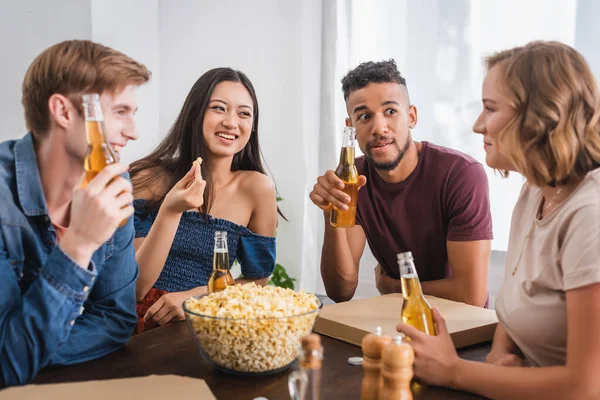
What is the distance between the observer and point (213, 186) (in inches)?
88.5

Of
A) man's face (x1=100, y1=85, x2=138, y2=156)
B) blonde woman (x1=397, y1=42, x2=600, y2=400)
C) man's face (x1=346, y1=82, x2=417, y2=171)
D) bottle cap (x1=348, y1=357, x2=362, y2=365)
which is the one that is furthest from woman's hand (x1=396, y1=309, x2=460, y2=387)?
man's face (x1=346, y1=82, x2=417, y2=171)

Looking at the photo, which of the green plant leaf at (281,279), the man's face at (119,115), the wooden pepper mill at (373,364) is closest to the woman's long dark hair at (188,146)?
the man's face at (119,115)

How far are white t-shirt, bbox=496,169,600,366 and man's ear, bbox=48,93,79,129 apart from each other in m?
0.95

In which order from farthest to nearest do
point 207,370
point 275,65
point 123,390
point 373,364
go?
point 275,65
point 207,370
point 123,390
point 373,364

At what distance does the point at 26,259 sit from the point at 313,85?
2739mm

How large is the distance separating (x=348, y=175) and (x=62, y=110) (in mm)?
815

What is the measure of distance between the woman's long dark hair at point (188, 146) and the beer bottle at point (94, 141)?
1.09 metres

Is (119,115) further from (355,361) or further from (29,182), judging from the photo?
(355,361)

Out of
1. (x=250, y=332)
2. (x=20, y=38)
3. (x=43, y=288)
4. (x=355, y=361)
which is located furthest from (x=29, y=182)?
(x=20, y=38)

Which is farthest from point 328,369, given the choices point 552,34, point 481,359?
point 552,34

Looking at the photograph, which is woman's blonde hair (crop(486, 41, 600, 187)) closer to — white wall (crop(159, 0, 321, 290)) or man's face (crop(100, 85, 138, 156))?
man's face (crop(100, 85, 138, 156))

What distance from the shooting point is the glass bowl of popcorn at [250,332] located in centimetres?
102

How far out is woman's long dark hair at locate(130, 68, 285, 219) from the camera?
2.21m

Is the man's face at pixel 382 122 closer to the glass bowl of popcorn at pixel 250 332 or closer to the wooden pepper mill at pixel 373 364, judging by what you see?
the glass bowl of popcorn at pixel 250 332
